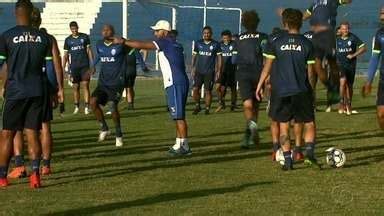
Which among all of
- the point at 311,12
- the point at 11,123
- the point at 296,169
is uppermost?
the point at 311,12

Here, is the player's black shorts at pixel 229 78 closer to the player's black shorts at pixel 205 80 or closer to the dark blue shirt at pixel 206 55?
the player's black shorts at pixel 205 80

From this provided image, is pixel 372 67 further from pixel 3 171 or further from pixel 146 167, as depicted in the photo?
pixel 3 171

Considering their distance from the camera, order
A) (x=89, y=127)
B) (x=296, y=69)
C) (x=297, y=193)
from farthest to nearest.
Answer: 1. (x=89, y=127)
2. (x=296, y=69)
3. (x=297, y=193)

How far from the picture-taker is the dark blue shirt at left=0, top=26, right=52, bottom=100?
9914 millimetres

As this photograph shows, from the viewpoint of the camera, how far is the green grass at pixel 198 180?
8.68m

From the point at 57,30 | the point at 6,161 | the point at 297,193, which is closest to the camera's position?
the point at 297,193

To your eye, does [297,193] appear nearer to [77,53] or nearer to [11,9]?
Result: [77,53]

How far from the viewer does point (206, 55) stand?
22859 millimetres

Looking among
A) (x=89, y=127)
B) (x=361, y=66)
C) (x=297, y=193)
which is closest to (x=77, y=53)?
(x=89, y=127)

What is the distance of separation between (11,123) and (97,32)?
115 ft

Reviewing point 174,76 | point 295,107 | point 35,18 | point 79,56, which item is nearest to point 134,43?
point 174,76

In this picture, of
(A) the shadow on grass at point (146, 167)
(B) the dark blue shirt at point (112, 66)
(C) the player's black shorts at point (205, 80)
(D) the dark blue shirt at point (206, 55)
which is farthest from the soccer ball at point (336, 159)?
(C) the player's black shorts at point (205, 80)

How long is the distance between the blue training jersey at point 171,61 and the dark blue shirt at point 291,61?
2.16 m

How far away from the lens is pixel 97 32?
44.8m
